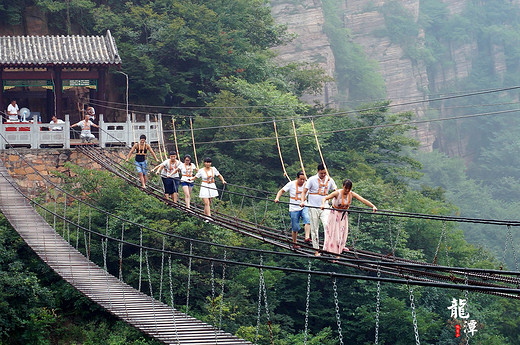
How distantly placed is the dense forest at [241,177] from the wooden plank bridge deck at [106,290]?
0.64 meters

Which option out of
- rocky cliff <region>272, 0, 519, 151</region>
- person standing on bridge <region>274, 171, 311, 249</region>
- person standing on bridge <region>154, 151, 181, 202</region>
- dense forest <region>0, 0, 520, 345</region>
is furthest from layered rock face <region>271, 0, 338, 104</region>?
person standing on bridge <region>274, 171, 311, 249</region>

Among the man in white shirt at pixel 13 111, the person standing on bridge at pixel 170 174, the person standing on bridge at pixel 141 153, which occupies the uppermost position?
the man in white shirt at pixel 13 111

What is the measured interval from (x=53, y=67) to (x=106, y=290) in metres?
9.12

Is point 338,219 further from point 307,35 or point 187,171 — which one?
point 307,35

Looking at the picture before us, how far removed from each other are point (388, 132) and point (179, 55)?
6.48m

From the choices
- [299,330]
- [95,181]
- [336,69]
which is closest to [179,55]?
[95,181]

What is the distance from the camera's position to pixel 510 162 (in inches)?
2224

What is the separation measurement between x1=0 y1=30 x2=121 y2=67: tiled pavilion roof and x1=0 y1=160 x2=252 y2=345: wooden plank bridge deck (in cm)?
443

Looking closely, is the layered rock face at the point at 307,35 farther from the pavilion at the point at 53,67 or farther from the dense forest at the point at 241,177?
the pavilion at the point at 53,67

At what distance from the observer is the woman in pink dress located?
32.0 ft

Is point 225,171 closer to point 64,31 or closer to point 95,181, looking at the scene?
point 95,181

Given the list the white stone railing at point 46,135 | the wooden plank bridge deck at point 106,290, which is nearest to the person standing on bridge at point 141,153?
the wooden plank bridge deck at point 106,290

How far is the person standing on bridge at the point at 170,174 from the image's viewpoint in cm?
1384

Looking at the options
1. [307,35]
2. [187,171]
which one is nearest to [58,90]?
[187,171]
